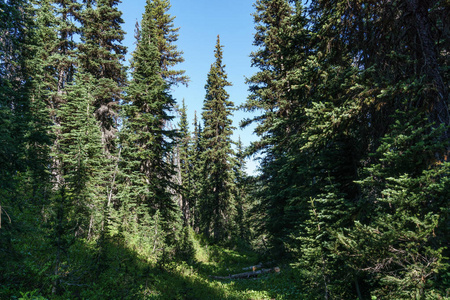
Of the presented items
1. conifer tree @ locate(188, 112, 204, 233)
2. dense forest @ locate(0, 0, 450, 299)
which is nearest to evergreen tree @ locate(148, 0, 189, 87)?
dense forest @ locate(0, 0, 450, 299)

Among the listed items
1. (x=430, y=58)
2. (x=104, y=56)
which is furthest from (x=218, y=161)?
(x=430, y=58)

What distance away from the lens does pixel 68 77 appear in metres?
23.8

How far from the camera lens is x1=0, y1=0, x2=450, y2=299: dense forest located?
492 centimetres

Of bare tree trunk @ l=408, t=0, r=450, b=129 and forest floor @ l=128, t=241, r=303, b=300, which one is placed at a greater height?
bare tree trunk @ l=408, t=0, r=450, b=129

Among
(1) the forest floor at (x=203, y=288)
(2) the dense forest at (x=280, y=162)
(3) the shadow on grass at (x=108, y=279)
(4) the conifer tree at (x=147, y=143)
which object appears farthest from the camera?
(4) the conifer tree at (x=147, y=143)

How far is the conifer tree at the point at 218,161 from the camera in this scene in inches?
1051

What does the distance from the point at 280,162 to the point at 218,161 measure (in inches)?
496

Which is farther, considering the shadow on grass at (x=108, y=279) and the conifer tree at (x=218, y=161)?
the conifer tree at (x=218, y=161)

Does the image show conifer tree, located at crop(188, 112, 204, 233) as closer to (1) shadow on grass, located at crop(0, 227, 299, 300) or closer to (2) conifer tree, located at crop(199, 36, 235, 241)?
(2) conifer tree, located at crop(199, 36, 235, 241)

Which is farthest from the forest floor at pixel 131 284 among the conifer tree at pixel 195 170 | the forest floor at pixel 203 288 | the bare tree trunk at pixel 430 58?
the conifer tree at pixel 195 170

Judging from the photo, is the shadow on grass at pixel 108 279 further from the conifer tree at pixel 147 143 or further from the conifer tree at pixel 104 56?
the conifer tree at pixel 104 56

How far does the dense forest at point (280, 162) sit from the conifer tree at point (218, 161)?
3.79 meters

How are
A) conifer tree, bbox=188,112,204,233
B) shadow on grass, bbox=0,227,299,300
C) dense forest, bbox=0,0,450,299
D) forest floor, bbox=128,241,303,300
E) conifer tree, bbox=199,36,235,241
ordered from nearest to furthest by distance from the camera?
dense forest, bbox=0,0,450,299
shadow on grass, bbox=0,227,299,300
forest floor, bbox=128,241,303,300
conifer tree, bbox=199,36,235,241
conifer tree, bbox=188,112,204,233

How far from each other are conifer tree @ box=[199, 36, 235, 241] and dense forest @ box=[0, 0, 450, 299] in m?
3.79
